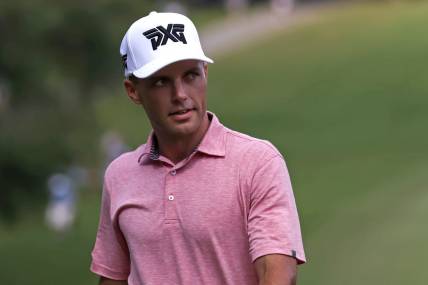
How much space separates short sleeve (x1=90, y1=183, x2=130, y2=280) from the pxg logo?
0.53 meters

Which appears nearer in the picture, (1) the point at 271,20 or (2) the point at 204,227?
(2) the point at 204,227

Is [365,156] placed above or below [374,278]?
above

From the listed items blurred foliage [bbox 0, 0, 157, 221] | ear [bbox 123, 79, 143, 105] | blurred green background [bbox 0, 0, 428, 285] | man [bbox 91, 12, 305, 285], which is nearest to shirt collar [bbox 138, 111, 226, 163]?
man [bbox 91, 12, 305, 285]

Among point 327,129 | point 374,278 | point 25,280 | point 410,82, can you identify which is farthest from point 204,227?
point 410,82

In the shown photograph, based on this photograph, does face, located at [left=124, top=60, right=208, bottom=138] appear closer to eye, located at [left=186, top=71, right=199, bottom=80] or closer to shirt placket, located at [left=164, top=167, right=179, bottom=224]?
eye, located at [left=186, top=71, right=199, bottom=80]

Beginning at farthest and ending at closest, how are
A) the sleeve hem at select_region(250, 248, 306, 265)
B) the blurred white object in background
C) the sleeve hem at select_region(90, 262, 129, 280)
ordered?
1. the blurred white object in background
2. the sleeve hem at select_region(90, 262, 129, 280)
3. the sleeve hem at select_region(250, 248, 306, 265)

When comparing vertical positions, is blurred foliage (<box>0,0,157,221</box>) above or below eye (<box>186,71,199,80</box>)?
above

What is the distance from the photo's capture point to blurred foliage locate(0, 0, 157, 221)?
64.8 feet

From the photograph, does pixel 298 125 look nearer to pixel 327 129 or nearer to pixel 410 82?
pixel 327 129

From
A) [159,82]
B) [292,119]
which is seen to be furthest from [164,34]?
[292,119]

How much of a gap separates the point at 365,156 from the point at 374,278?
19.4 meters

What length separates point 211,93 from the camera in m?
50.2

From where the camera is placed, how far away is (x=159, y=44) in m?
4.08

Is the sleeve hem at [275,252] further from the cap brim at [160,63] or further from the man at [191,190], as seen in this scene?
the cap brim at [160,63]
